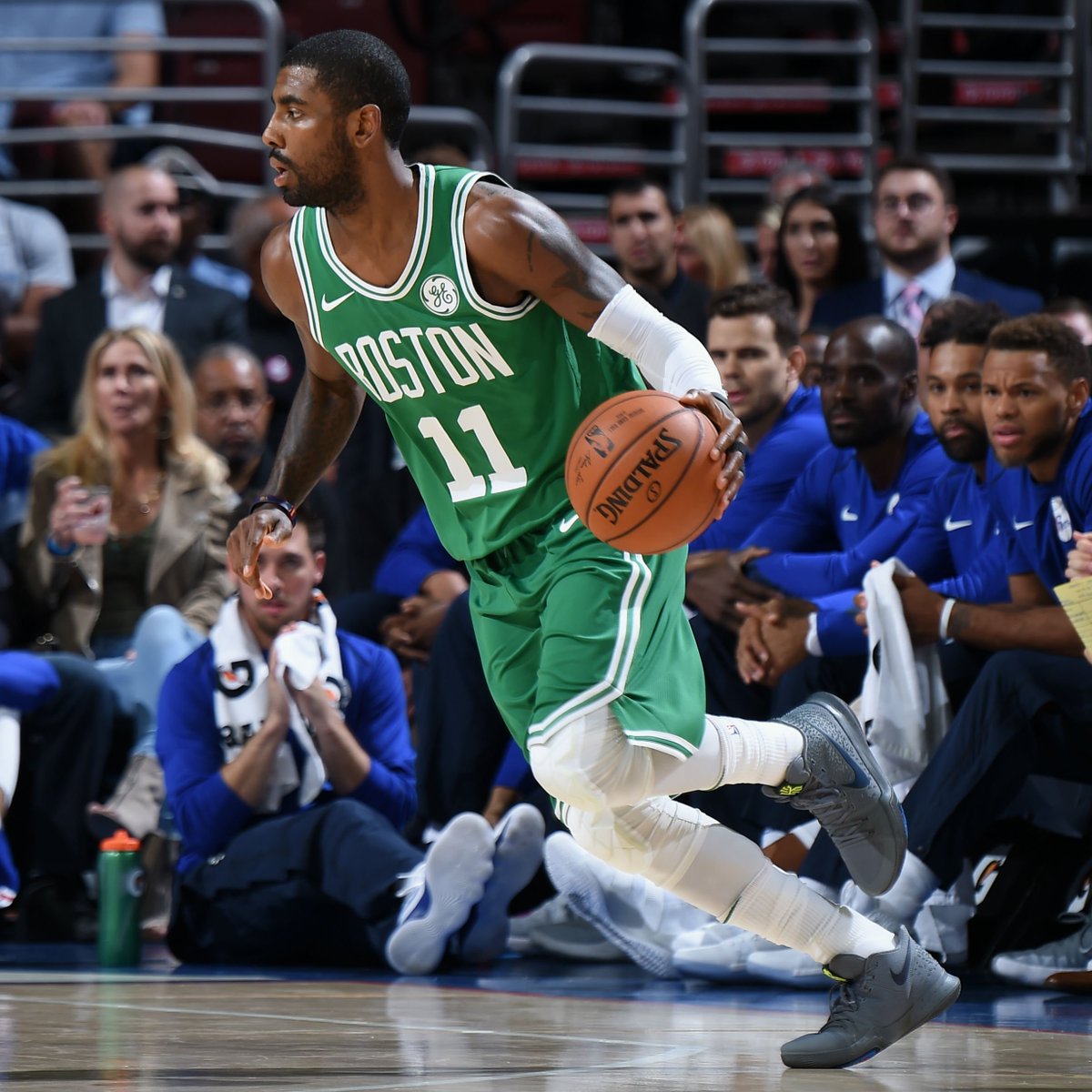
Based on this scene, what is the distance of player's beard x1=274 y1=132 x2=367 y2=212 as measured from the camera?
3.76 meters

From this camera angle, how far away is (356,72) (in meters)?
3.76

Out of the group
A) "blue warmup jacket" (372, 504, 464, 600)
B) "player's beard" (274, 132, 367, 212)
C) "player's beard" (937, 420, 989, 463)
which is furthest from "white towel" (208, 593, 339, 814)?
"player's beard" (274, 132, 367, 212)

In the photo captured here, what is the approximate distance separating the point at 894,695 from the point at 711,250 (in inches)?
150

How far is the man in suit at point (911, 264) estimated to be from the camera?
299 inches

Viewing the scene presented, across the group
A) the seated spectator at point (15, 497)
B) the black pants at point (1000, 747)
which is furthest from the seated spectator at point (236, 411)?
the black pants at point (1000, 747)

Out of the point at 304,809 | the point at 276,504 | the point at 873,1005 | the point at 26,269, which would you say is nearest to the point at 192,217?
the point at 26,269

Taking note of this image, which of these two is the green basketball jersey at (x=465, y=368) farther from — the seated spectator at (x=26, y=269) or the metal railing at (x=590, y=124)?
the metal railing at (x=590, y=124)

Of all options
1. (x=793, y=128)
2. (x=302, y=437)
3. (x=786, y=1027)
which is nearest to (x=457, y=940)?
(x=786, y=1027)

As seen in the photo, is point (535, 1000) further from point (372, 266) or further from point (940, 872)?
point (372, 266)

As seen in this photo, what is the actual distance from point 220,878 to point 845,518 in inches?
87.5

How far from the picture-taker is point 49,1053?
3.69m

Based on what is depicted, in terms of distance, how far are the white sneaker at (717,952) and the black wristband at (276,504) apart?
1.84m

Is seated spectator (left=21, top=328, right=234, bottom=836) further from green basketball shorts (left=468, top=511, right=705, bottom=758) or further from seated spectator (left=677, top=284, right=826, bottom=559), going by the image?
green basketball shorts (left=468, top=511, right=705, bottom=758)

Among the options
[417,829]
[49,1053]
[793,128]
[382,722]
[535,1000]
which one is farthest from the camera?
[793,128]
